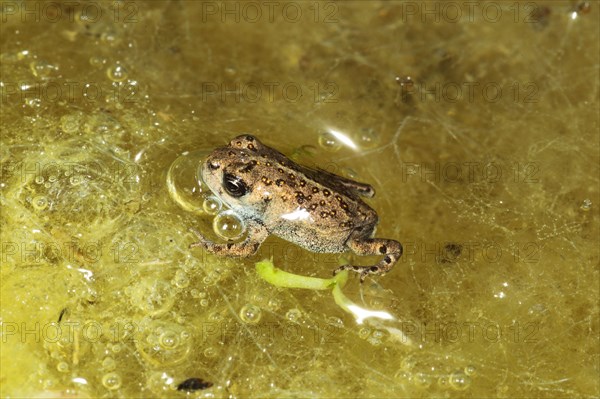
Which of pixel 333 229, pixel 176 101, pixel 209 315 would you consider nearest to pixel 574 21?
pixel 333 229

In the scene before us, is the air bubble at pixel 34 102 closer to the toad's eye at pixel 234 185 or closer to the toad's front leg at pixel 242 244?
the toad's front leg at pixel 242 244

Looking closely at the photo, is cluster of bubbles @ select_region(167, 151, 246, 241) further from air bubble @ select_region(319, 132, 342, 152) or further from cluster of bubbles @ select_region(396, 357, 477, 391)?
cluster of bubbles @ select_region(396, 357, 477, 391)

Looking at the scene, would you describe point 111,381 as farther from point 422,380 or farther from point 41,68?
point 41,68

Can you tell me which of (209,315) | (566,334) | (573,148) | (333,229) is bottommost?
(209,315)

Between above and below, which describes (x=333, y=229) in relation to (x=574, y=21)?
below

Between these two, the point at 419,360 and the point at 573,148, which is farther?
the point at 573,148

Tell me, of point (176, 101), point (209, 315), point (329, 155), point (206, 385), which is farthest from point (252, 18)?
point (206, 385)

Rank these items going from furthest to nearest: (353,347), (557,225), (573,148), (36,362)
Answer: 1. (573,148)
2. (557,225)
3. (353,347)
4. (36,362)

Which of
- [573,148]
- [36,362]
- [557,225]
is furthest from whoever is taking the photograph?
[573,148]

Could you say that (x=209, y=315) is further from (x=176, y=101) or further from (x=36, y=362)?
(x=176, y=101)
